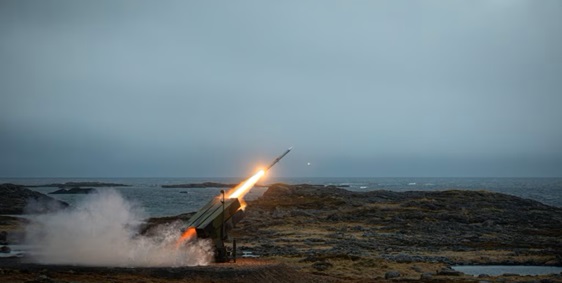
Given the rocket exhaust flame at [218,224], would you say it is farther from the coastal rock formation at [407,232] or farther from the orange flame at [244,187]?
the coastal rock formation at [407,232]

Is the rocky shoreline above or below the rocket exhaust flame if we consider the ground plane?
below

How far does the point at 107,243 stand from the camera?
3072cm

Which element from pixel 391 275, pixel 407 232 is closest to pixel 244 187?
pixel 391 275

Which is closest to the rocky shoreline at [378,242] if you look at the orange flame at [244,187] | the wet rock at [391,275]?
the wet rock at [391,275]

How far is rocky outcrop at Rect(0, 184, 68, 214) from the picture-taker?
260 feet

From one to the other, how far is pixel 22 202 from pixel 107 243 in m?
64.3

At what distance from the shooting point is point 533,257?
38.4m

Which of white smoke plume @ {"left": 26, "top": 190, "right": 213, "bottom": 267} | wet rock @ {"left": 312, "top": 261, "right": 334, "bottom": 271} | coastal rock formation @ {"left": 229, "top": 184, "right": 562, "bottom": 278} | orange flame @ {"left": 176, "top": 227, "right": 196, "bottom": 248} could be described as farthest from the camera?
coastal rock formation @ {"left": 229, "top": 184, "right": 562, "bottom": 278}

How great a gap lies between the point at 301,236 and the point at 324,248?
794cm

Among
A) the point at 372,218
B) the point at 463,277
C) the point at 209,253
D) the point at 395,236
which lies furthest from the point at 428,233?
the point at 209,253

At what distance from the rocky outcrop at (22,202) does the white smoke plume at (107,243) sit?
47.9 metres

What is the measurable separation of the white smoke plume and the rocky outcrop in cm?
4786

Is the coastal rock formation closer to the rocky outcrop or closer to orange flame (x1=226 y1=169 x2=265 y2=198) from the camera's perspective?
orange flame (x1=226 y1=169 x2=265 y2=198)

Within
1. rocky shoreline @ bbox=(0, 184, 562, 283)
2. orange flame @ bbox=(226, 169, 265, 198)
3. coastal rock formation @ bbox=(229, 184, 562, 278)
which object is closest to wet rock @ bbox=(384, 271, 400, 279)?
rocky shoreline @ bbox=(0, 184, 562, 283)
